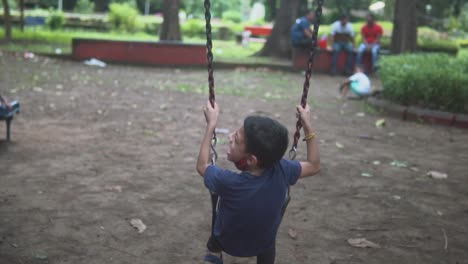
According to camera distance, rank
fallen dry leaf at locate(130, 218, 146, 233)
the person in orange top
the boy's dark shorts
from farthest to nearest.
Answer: the person in orange top < fallen dry leaf at locate(130, 218, 146, 233) < the boy's dark shorts

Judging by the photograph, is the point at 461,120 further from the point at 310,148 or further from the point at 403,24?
the point at 403,24

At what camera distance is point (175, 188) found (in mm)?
4773

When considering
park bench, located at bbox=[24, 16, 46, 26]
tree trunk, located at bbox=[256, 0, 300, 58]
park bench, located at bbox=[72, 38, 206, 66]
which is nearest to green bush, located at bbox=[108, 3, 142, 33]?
park bench, located at bbox=[24, 16, 46, 26]

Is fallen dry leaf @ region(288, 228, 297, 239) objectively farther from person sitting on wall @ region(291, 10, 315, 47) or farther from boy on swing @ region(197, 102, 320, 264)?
person sitting on wall @ region(291, 10, 315, 47)

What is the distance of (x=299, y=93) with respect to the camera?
1133 centimetres

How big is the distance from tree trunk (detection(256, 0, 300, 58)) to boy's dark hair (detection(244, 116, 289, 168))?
15699 millimetres

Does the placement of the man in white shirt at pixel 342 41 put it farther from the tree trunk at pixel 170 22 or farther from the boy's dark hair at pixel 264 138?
the boy's dark hair at pixel 264 138

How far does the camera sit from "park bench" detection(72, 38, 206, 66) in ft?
48.7

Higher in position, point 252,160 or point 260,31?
point 260,31

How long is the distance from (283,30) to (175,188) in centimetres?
1362

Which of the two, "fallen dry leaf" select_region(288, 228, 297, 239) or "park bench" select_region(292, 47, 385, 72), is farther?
"park bench" select_region(292, 47, 385, 72)

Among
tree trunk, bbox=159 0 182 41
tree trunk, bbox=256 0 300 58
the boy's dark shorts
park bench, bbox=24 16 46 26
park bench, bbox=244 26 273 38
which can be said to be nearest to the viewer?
the boy's dark shorts

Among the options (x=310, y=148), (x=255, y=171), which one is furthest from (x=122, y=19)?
(x=255, y=171)

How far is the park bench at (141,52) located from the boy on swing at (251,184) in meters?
12.8
